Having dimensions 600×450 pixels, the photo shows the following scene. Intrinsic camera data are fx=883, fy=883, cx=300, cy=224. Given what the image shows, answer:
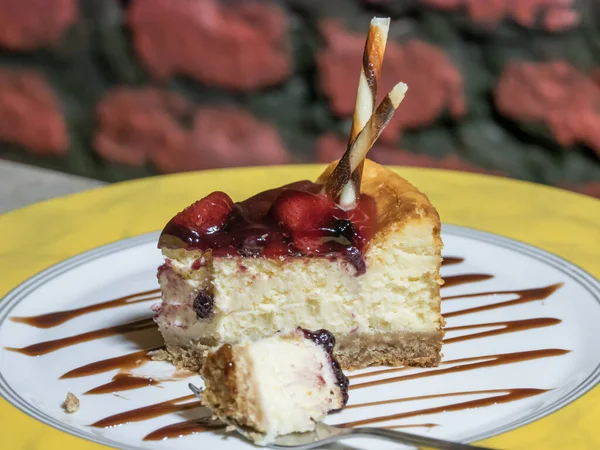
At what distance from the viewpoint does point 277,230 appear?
64.8 inches

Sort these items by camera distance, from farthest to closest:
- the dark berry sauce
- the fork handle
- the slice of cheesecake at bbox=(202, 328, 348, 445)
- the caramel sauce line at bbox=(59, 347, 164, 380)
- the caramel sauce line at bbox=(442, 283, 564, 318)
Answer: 1. the caramel sauce line at bbox=(442, 283, 564, 318)
2. the caramel sauce line at bbox=(59, 347, 164, 380)
3. the dark berry sauce
4. the slice of cheesecake at bbox=(202, 328, 348, 445)
5. the fork handle

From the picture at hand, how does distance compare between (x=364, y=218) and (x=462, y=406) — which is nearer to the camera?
(x=462, y=406)

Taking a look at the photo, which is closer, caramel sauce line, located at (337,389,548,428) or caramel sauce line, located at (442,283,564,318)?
caramel sauce line, located at (337,389,548,428)

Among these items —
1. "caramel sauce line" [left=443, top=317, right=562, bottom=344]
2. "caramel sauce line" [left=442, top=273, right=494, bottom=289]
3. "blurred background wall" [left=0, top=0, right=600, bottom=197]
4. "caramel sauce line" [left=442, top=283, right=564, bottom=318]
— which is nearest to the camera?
"caramel sauce line" [left=443, top=317, right=562, bottom=344]

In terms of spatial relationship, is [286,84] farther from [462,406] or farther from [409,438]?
[409,438]

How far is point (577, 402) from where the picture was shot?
1347 millimetres

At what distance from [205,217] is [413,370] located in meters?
0.48

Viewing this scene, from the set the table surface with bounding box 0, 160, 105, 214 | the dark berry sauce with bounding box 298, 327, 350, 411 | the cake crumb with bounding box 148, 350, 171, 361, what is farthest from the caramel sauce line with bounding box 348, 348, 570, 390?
the table surface with bounding box 0, 160, 105, 214

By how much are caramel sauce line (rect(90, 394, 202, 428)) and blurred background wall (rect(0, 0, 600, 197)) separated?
58.2 inches

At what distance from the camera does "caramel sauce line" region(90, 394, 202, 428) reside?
142 centimetres

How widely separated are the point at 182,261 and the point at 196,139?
1445mm

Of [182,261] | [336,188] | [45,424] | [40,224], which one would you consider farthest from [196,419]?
[40,224]

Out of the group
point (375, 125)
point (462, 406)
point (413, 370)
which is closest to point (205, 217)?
point (375, 125)

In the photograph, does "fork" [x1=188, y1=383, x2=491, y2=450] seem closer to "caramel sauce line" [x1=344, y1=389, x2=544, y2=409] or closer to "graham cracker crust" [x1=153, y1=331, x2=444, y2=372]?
"caramel sauce line" [x1=344, y1=389, x2=544, y2=409]
